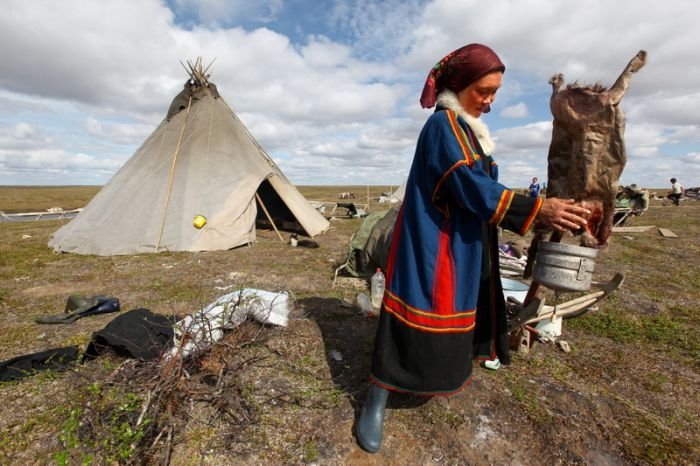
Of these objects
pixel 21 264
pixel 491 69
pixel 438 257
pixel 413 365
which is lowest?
pixel 21 264

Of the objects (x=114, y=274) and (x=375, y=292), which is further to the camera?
(x=114, y=274)

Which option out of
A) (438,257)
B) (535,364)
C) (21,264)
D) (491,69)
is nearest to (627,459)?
(535,364)

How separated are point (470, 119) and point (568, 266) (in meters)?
1.04

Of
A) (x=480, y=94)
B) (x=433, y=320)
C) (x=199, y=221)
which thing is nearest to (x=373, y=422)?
(x=433, y=320)

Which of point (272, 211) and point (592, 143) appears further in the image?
point (272, 211)

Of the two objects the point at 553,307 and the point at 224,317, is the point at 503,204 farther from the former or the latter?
the point at 224,317

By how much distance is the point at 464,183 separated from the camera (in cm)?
171

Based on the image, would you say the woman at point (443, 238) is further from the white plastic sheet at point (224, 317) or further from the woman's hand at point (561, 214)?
the white plastic sheet at point (224, 317)

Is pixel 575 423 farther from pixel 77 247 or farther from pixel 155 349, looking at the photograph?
pixel 77 247

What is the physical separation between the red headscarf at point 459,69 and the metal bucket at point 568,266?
3.56 feet

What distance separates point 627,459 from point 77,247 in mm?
8955

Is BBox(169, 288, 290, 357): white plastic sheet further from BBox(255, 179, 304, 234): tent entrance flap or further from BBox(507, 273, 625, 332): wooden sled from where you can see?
BBox(255, 179, 304, 234): tent entrance flap

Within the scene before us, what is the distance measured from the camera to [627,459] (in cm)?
196

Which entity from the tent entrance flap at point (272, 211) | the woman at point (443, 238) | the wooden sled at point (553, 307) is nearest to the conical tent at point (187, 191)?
the tent entrance flap at point (272, 211)
